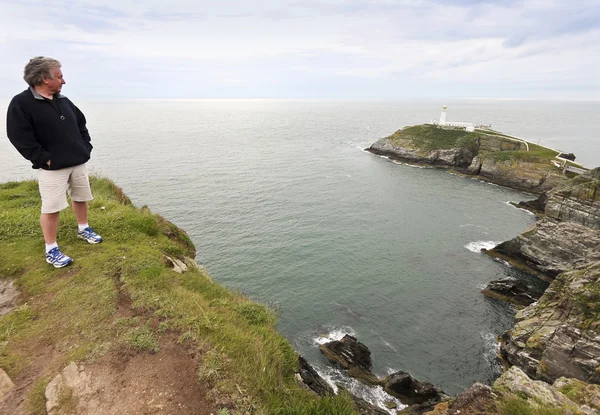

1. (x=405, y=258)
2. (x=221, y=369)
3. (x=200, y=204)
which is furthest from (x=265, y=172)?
(x=221, y=369)

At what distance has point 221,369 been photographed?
188 inches

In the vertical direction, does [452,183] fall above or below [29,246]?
below

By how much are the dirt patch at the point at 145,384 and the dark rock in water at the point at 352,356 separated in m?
17.0

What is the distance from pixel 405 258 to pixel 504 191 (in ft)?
118

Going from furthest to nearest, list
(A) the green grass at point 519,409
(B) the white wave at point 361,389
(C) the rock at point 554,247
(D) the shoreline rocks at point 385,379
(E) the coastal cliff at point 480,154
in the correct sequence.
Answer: (E) the coastal cliff at point 480,154 < (C) the rock at point 554,247 < (D) the shoreline rocks at point 385,379 < (B) the white wave at point 361,389 < (A) the green grass at point 519,409

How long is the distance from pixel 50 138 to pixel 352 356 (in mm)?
19675

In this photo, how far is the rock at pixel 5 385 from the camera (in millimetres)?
4379

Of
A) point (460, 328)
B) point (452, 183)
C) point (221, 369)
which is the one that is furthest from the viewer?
point (452, 183)

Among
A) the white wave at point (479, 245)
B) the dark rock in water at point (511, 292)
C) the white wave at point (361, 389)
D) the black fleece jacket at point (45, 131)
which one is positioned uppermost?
the black fleece jacket at point (45, 131)

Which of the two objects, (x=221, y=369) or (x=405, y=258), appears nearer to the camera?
(x=221, y=369)

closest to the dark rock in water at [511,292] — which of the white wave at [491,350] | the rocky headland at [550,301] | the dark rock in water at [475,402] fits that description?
the rocky headland at [550,301]

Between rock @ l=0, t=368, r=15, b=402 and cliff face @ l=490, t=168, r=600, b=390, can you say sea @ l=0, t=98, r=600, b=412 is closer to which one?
cliff face @ l=490, t=168, r=600, b=390

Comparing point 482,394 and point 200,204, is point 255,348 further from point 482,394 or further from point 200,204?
point 200,204

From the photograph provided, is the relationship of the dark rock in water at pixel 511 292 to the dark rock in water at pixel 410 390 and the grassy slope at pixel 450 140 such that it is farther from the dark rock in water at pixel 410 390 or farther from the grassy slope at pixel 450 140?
the grassy slope at pixel 450 140
